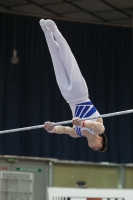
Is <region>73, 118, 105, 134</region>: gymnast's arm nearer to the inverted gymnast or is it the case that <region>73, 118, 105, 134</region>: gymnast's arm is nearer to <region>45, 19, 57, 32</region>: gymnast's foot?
the inverted gymnast

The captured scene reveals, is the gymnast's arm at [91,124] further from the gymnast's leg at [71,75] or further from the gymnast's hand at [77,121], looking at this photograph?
the gymnast's leg at [71,75]

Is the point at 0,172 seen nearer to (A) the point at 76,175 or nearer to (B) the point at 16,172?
(B) the point at 16,172

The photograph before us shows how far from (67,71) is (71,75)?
108mm

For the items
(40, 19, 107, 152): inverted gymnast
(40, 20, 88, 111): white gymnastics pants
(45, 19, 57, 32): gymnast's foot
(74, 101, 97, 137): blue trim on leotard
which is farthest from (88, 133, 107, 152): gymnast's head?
(45, 19, 57, 32): gymnast's foot

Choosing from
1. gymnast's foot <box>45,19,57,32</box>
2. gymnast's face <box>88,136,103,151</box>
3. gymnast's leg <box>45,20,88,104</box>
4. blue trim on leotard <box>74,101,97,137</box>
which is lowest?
gymnast's face <box>88,136,103,151</box>

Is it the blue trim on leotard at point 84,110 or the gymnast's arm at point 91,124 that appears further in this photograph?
the blue trim on leotard at point 84,110

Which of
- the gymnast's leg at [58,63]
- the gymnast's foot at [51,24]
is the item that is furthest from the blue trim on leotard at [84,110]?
the gymnast's foot at [51,24]

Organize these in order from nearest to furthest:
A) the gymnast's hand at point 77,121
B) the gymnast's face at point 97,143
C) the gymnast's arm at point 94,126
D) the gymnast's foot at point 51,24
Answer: the gymnast's hand at point 77,121
the gymnast's arm at point 94,126
the gymnast's foot at point 51,24
the gymnast's face at point 97,143

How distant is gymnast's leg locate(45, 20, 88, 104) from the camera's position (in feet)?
20.3

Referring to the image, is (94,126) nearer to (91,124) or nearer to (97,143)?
(91,124)

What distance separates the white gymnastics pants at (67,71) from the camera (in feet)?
20.3

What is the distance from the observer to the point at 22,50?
1173 centimetres

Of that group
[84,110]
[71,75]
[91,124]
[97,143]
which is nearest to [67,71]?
[71,75]

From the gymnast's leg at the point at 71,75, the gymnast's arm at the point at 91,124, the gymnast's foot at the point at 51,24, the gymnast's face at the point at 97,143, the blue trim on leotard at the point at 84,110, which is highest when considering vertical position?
the gymnast's foot at the point at 51,24
